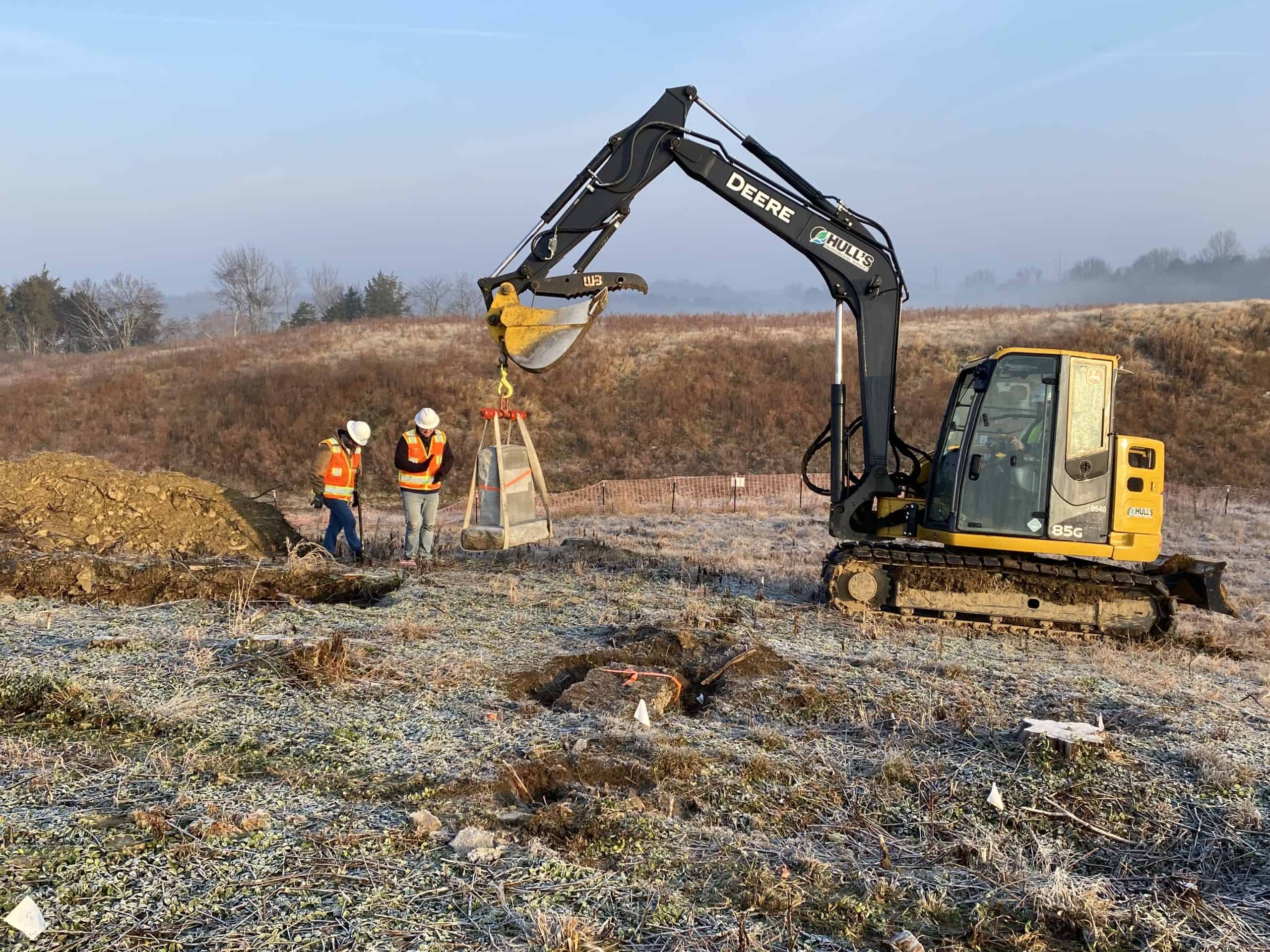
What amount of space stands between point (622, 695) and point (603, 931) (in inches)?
103

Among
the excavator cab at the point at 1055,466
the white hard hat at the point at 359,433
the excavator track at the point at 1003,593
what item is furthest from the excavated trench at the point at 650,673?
the white hard hat at the point at 359,433

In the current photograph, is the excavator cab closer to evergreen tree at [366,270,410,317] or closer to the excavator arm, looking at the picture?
the excavator arm

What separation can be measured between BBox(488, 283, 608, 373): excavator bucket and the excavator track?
353 cm

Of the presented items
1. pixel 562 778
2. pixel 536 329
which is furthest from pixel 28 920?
pixel 536 329

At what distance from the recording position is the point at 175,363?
1309 inches

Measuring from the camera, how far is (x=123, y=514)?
37.7 ft

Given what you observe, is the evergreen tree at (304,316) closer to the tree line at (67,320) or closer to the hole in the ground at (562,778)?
the tree line at (67,320)

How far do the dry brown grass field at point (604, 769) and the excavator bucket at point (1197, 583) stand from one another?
326 millimetres

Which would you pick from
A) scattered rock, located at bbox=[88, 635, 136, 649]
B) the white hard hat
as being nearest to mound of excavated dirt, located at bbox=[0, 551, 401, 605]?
scattered rock, located at bbox=[88, 635, 136, 649]

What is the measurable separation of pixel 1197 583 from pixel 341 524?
9615mm

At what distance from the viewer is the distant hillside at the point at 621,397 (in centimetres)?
2647

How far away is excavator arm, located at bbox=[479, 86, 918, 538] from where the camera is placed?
8.83 metres

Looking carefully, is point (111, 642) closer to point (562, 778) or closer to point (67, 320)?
point (562, 778)

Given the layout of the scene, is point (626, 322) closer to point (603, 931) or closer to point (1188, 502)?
point (1188, 502)
